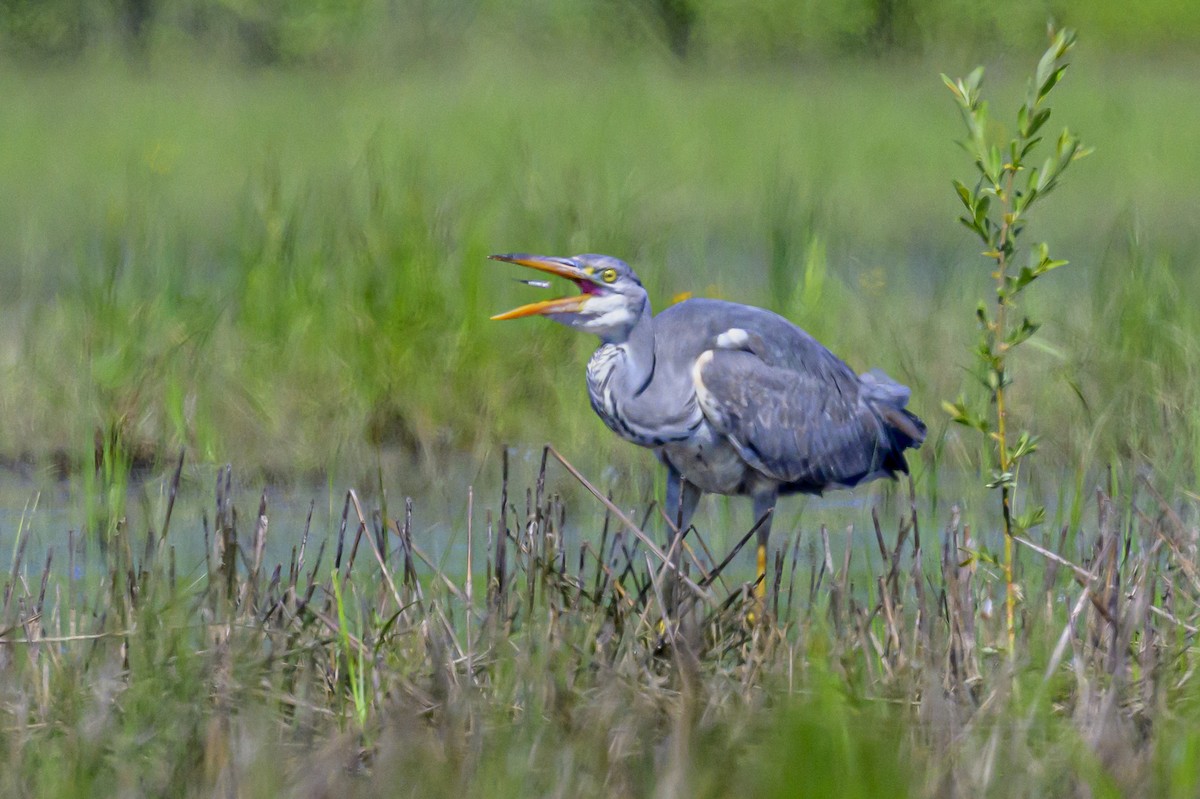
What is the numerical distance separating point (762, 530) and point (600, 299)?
727mm

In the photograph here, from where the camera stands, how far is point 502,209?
24.3ft

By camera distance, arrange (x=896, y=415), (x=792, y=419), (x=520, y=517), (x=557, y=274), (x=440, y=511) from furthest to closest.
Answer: (x=440, y=511)
(x=520, y=517)
(x=896, y=415)
(x=792, y=419)
(x=557, y=274)

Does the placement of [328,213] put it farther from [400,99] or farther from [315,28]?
[315,28]

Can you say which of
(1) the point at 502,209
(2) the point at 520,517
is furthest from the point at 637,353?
(1) the point at 502,209

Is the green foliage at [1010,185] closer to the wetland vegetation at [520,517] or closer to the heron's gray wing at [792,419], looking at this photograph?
the wetland vegetation at [520,517]

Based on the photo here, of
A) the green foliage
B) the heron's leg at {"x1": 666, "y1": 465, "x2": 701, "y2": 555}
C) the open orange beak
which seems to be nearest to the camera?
the green foliage

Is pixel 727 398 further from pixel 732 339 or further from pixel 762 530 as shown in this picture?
pixel 762 530

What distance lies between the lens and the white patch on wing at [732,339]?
4223mm

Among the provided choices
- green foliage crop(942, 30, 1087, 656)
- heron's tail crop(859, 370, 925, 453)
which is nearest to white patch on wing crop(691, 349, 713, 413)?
heron's tail crop(859, 370, 925, 453)

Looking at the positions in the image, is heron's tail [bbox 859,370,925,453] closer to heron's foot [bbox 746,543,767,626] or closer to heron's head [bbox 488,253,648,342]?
heron's foot [bbox 746,543,767,626]

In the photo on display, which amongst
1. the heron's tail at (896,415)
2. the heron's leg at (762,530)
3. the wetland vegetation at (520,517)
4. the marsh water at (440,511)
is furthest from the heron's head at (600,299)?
the heron's tail at (896,415)

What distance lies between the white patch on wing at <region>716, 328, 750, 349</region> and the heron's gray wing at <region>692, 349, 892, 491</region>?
14 mm

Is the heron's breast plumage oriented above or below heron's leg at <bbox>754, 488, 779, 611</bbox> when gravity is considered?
above

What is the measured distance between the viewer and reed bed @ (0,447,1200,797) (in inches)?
105
